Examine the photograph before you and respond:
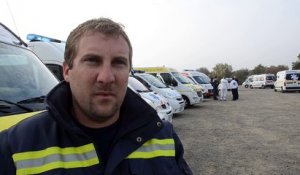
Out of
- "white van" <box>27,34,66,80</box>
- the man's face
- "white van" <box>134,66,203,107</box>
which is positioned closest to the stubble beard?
the man's face

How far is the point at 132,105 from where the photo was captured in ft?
7.30

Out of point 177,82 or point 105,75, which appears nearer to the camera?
point 105,75

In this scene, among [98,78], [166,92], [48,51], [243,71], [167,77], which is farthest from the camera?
[243,71]

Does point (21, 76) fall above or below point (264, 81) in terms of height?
above

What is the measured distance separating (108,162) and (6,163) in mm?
486

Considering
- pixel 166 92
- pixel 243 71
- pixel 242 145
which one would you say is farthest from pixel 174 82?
pixel 243 71

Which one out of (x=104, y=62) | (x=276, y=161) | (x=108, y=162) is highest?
(x=104, y=62)

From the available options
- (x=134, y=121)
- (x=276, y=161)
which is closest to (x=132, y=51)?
(x=134, y=121)

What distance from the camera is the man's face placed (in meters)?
1.99

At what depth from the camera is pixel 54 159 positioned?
1854 mm

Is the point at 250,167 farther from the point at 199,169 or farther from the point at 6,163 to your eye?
the point at 6,163

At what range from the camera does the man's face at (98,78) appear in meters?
1.99

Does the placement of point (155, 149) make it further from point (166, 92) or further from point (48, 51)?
point (166, 92)

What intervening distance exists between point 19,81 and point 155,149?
1.99 m
